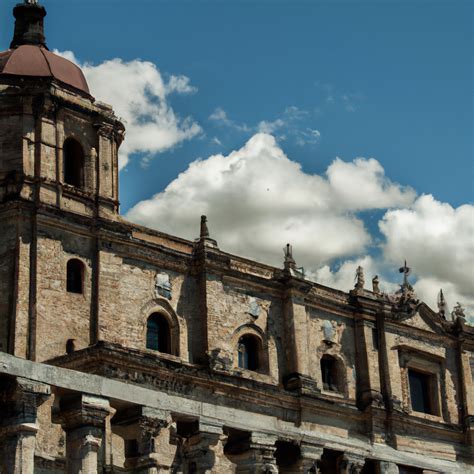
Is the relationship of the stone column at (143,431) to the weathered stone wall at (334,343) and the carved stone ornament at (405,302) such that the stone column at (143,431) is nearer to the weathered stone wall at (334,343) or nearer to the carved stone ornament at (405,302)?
the weathered stone wall at (334,343)

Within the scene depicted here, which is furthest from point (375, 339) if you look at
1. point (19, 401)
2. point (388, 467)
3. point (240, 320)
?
point (19, 401)

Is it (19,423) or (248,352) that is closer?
(19,423)

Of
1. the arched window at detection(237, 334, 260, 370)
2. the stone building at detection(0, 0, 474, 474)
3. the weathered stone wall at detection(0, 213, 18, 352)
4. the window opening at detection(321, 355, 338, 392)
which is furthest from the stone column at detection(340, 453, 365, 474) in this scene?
the weathered stone wall at detection(0, 213, 18, 352)

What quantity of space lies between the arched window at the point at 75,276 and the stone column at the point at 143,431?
7847 mm

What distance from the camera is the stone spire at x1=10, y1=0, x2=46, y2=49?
165 ft

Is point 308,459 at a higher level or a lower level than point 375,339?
lower

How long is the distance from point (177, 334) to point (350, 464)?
7986mm

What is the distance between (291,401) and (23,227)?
1131cm

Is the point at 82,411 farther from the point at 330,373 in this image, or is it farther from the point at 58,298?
the point at 330,373

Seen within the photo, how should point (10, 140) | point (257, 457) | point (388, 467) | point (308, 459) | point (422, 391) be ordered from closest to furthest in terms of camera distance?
1. point (257, 457)
2. point (308, 459)
3. point (10, 140)
4. point (388, 467)
5. point (422, 391)

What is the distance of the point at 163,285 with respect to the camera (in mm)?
47188

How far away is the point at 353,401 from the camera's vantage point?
51406 millimetres

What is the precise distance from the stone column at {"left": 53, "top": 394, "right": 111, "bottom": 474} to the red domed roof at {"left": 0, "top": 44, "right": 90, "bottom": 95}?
16073mm

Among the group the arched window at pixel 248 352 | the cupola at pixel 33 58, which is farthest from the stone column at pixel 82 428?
the cupola at pixel 33 58
